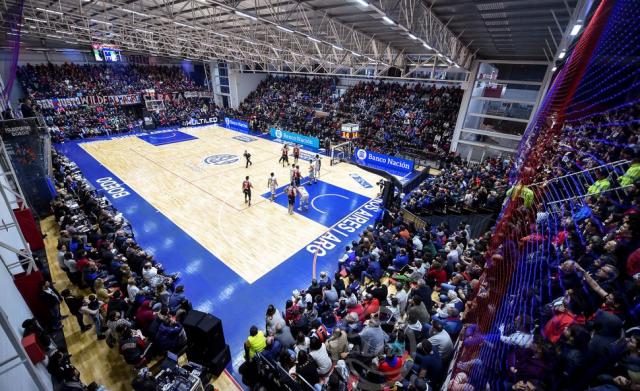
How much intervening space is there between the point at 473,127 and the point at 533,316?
20.9 metres

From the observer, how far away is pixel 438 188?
1215 cm

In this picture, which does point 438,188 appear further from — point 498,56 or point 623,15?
point 498,56

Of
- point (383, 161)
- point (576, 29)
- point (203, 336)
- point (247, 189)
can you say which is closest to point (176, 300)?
point (203, 336)

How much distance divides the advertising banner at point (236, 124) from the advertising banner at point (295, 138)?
3.44 meters

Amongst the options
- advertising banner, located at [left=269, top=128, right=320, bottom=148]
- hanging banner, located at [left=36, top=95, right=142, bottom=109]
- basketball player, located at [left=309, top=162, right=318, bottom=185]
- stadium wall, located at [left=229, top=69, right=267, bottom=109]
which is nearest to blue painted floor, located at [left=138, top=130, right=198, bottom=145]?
hanging banner, located at [left=36, top=95, right=142, bottom=109]

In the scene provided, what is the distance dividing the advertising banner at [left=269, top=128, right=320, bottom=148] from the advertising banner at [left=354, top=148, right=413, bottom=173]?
552 centimetres

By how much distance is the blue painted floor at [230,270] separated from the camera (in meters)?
7.50

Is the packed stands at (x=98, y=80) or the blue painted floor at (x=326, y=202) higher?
the packed stands at (x=98, y=80)

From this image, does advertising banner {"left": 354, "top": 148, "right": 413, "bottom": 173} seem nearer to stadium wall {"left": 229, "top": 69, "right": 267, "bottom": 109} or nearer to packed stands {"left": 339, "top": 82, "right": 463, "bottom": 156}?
packed stands {"left": 339, "top": 82, "right": 463, "bottom": 156}

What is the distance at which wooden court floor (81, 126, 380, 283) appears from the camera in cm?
1037

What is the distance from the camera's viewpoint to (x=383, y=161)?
64.8 feet

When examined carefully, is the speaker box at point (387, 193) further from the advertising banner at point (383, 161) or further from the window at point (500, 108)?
the window at point (500, 108)

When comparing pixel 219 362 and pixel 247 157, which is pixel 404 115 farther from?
pixel 219 362

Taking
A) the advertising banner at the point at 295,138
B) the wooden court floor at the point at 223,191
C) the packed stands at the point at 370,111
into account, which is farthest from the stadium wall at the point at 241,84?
the wooden court floor at the point at 223,191
